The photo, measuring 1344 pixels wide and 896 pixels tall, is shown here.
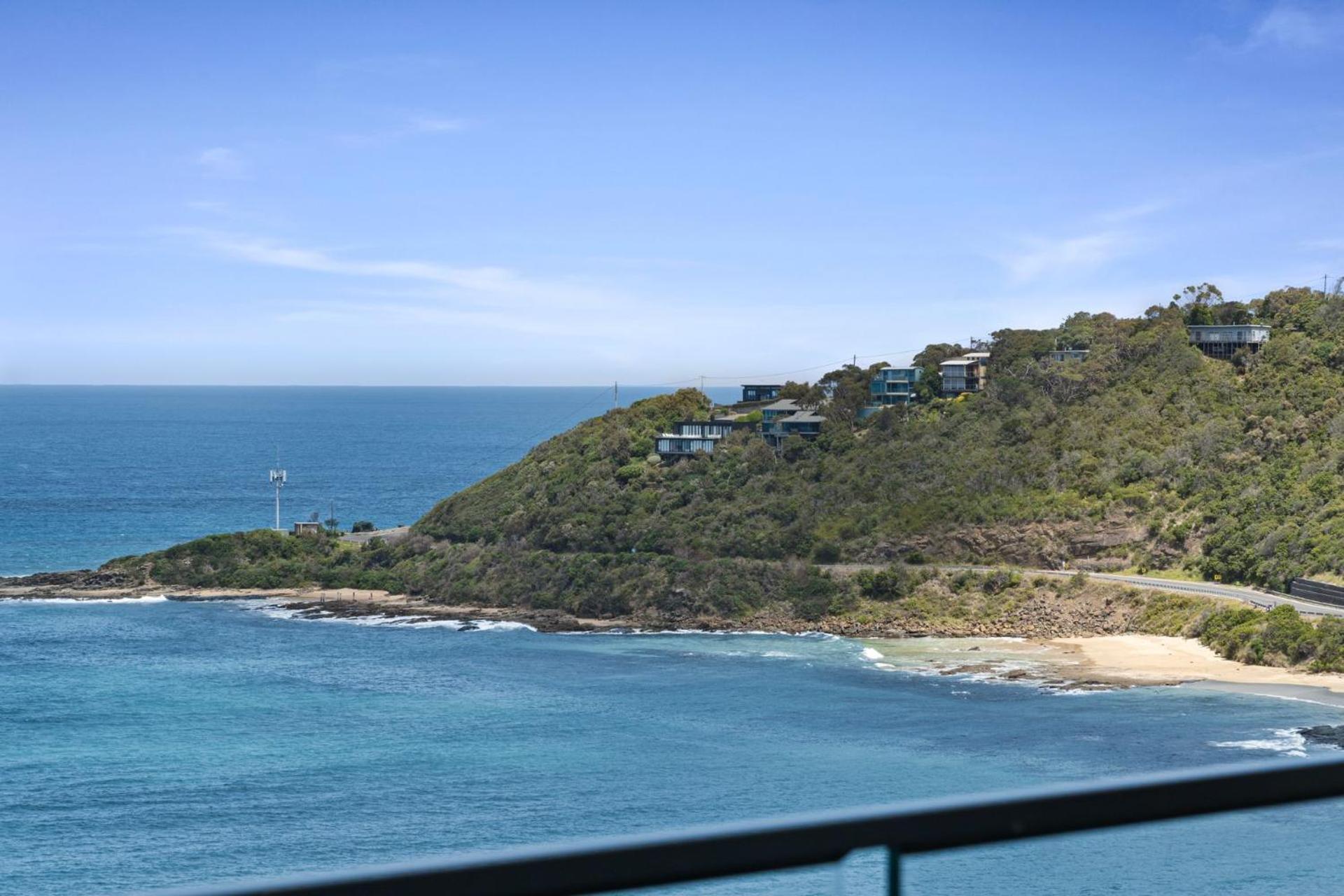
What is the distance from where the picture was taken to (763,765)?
1144 inches

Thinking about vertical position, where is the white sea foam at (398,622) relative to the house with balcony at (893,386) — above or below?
below

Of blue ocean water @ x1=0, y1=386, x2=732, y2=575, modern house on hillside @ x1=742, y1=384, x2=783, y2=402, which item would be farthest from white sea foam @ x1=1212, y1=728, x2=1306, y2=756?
blue ocean water @ x1=0, y1=386, x2=732, y2=575

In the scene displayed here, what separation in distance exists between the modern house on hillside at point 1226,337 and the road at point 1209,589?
13479 mm

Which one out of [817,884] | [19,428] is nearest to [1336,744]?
[817,884]

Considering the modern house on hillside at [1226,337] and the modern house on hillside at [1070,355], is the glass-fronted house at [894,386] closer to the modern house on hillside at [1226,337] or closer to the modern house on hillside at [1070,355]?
the modern house on hillside at [1070,355]

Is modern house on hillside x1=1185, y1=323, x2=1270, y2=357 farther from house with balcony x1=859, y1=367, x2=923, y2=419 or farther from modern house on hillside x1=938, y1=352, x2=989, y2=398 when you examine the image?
house with balcony x1=859, y1=367, x2=923, y2=419

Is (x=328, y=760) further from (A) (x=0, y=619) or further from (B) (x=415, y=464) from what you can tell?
(B) (x=415, y=464)

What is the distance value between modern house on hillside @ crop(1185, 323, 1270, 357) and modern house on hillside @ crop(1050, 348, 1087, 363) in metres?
3.74

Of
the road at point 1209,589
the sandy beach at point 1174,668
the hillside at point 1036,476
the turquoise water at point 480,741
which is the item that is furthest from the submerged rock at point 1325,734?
the hillside at point 1036,476

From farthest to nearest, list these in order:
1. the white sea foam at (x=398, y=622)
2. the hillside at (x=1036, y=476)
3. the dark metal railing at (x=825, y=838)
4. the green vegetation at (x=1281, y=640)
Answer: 1. the white sea foam at (x=398, y=622)
2. the hillside at (x=1036, y=476)
3. the green vegetation at (x=1281, y=640)
4. the dark metal railing at (x=825, y=838)

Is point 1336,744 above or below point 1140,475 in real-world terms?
below

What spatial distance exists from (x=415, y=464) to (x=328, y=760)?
72.9 m

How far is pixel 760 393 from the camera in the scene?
58750mm

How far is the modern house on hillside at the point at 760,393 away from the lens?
191ft
